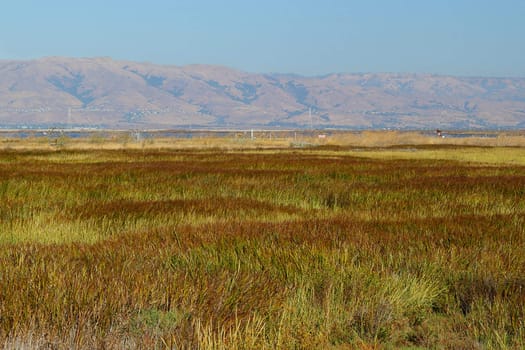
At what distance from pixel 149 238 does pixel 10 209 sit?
17.4 feet

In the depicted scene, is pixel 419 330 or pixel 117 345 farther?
pixel 419 330

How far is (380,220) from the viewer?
11.8 m

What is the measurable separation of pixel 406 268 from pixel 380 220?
14.0 ft

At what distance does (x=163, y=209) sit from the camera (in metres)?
13.4

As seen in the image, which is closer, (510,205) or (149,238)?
(149,238)

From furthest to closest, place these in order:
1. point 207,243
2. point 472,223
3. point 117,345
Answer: point 472,223, point 207,243, point 117,345

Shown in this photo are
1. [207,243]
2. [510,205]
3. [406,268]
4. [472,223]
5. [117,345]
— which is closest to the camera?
[117,345]

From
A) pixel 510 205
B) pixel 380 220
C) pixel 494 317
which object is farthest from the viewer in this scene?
pixel 510 205

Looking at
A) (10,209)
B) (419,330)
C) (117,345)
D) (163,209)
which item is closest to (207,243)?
(419,330)

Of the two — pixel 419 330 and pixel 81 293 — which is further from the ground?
pixel 81 293

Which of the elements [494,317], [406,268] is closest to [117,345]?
[494,317]

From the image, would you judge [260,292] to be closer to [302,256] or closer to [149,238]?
[302,256]

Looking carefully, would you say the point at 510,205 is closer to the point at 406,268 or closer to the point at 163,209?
the point at 163,209

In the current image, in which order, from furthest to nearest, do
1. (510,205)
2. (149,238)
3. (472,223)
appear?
(510,205) → (472,223) → (149,238)
